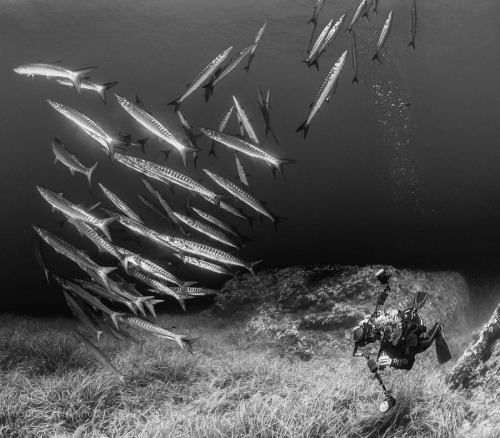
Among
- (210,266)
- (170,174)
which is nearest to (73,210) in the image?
(170,174)

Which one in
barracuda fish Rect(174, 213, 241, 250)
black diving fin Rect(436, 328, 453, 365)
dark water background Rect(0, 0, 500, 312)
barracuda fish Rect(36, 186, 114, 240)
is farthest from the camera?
dark water background Rect(0, 0, 500, 312)

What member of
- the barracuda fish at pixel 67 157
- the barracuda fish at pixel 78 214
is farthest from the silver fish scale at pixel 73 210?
the barracuda fish at pixel 67 157

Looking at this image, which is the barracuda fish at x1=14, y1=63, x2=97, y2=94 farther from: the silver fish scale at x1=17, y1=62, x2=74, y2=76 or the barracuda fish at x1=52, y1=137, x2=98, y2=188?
the barracuda fish at x1=52, y1=137, x2=98, y2=188

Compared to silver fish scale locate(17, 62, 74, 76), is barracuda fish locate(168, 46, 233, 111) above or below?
above

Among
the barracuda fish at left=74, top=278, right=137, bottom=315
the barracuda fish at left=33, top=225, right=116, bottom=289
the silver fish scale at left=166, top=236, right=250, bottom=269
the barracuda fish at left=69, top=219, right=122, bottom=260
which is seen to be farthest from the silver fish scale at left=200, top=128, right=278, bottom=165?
the barracuda fish at left=74, top=278, right=137, bottom=315

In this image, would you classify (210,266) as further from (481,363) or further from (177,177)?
(481,363)

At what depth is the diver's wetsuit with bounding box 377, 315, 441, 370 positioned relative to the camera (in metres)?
2.89

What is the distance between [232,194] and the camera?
17.7 feet

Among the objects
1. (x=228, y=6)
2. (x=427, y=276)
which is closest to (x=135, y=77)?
(x=228, y=6)

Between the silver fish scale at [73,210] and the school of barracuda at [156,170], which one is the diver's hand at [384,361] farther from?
the silver fish scale at [73,210]

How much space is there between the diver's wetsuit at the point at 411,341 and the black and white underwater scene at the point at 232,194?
128 cm

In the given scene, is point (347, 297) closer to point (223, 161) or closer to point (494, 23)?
point (223, 161)

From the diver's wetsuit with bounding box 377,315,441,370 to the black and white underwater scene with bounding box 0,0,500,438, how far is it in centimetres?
128

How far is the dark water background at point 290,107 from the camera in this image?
6.82 meters
